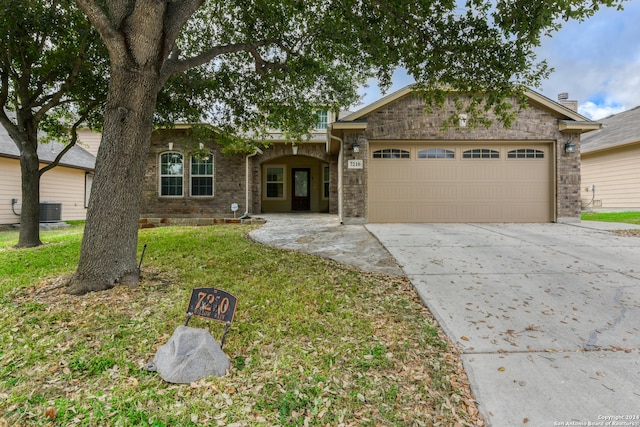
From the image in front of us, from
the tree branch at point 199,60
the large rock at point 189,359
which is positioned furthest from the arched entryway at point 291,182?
the large rock at point 189,359

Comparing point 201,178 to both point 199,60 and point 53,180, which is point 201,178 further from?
point 199,60

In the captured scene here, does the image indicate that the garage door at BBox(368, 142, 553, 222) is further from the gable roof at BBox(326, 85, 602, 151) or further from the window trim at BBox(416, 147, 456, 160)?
the gable roof at BBox(326, 85, 602, 151)

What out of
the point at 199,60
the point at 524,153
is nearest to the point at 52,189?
the point at 199,60

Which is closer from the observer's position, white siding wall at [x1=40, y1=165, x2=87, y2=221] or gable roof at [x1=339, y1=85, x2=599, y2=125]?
gable roof at [x1=339, y1=85, x2=599, y2=125]

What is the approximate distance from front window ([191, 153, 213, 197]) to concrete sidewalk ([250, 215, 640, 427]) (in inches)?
253

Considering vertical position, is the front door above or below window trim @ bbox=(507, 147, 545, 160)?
below

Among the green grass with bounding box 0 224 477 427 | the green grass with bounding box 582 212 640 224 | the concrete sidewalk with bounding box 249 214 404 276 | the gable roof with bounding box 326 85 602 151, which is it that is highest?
the gable roof with bounding box 326 85 602 151

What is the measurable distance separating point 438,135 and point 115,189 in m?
8.57

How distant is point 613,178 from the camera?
543 inches

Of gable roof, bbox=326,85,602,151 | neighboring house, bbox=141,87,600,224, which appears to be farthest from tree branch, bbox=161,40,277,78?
neighboring house, bbox=141,87,600,224

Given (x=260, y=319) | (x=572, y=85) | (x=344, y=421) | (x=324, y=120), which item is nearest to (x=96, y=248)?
(x=260, y=319)

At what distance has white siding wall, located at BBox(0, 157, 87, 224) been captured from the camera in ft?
36.6

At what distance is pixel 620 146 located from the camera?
1301cm

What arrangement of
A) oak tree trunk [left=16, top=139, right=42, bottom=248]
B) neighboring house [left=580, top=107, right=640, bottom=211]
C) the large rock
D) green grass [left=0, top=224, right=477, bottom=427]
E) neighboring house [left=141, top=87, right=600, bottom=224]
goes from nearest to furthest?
1. green grass [left=0, top=224, right=477, bottom=427]
2. the large rock
3. oak tree trunk [left=16, top=139, right=42, bottom=248]
4. neighboring house [left=141, top=87, right=600, bottom=224]
5. neighboring house [left=580, top=107, right=640, bottom=211]
